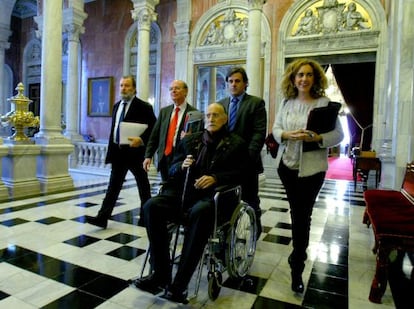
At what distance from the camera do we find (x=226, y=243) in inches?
80.4

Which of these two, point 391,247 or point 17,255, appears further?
point 17,255

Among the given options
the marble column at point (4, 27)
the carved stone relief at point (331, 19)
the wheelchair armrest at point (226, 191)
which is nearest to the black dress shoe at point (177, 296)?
the wheelchair armrest at point (226, 191)

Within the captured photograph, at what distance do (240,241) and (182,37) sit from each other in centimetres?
871

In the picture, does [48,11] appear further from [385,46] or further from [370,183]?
[370,183]

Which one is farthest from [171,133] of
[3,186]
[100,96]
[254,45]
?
[100,96]

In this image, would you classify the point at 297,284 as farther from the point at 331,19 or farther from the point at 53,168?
the point at 331,19

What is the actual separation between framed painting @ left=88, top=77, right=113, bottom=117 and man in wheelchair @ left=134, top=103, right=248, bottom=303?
30.8 ft

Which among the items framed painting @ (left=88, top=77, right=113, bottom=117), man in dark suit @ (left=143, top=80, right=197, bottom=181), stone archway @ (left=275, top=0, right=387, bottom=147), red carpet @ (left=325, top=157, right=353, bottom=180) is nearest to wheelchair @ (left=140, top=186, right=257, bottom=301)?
man in dark suit @ (left=143, top=80, right=197, bottom=181)

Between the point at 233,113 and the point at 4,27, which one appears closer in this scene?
the point at 233,113

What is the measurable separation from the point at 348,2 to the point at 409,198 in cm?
636

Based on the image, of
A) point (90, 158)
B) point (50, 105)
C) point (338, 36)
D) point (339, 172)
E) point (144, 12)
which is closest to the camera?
point (50, 105)

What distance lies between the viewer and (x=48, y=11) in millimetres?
5465

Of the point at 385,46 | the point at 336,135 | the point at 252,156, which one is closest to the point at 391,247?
the point at 336,135

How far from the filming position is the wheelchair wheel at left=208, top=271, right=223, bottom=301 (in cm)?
192
